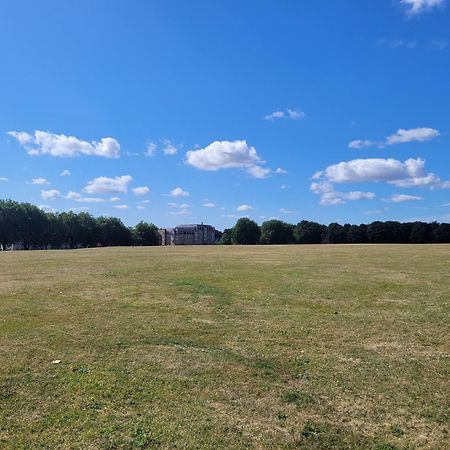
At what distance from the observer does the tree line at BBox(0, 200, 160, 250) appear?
396ft

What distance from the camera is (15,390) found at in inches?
274

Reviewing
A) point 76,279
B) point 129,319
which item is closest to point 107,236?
point 76,279

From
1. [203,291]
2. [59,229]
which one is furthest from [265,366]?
[59,229]

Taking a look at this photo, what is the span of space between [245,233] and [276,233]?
1184 cm

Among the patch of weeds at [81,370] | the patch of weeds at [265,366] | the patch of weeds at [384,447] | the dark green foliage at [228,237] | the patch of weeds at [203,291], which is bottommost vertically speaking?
the patch of weeds at [384,447]

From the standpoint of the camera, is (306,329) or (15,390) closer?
(15,390)

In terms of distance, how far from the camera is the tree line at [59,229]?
4749 inches

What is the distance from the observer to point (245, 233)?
169 metres

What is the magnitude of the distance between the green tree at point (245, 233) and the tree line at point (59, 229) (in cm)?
3957

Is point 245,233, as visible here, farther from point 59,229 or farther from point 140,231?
point 59,229

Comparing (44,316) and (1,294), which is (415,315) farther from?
(1,294)

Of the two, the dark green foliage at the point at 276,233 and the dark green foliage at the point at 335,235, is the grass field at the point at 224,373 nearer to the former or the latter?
the dark green foliage at the point at 335,235

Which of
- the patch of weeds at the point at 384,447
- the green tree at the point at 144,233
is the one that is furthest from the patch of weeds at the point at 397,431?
the green tree at the point at 144,233

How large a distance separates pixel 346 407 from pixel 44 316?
8912mm
